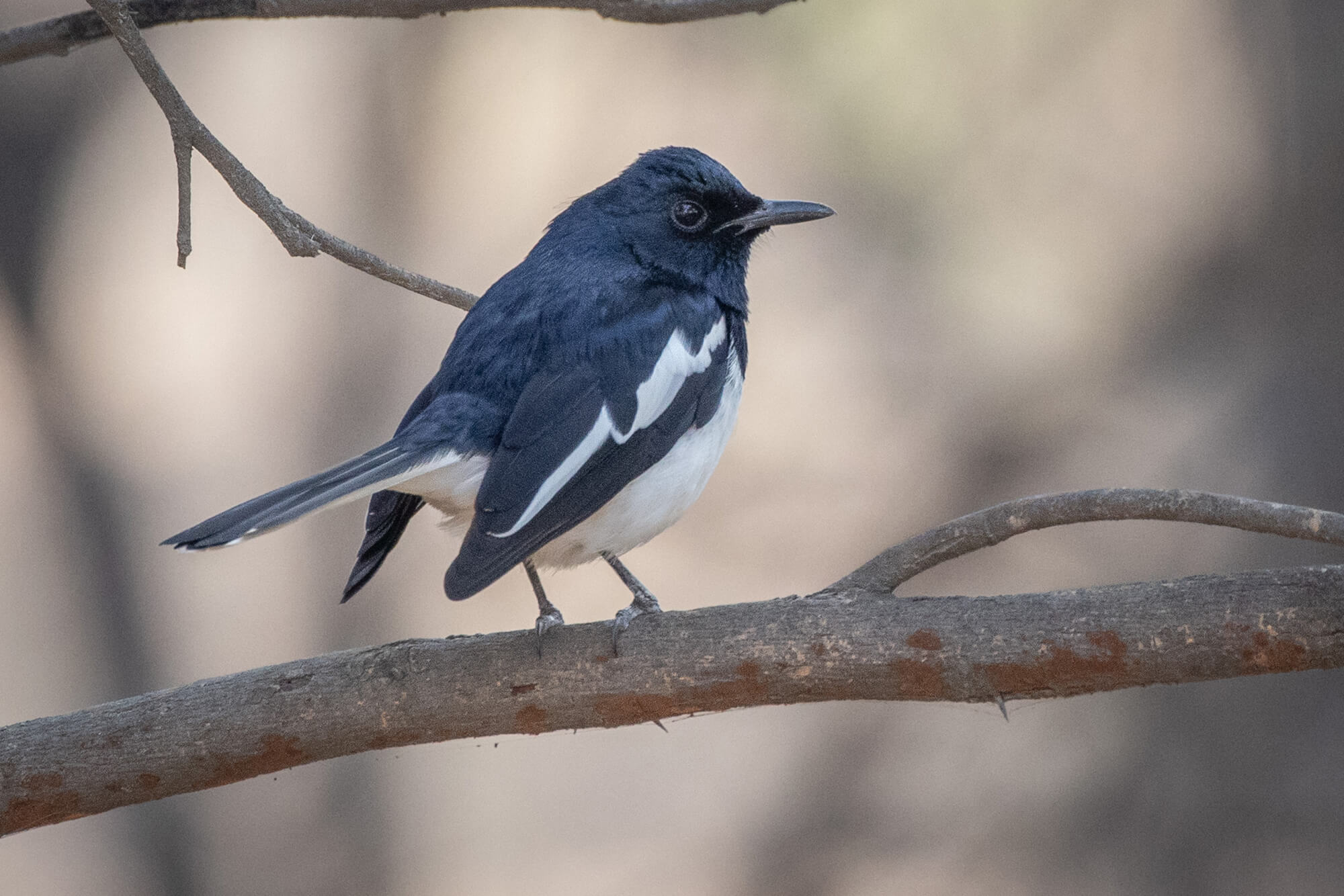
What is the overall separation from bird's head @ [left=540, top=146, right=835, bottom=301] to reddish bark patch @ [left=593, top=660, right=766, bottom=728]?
1081 mm

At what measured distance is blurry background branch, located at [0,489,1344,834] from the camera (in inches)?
87.0

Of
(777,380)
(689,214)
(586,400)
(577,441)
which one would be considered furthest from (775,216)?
→ (777,380)

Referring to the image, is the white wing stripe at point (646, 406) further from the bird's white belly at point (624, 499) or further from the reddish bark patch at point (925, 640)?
the reddish bark patch at point (925, 640)

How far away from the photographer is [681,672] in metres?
2.38

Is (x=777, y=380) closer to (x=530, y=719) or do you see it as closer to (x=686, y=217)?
(x=686, y=217)

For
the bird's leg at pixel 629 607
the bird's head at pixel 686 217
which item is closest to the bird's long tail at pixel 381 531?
the bird's leg at pixel 629 607

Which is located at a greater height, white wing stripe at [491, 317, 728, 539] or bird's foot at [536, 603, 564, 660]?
white wing stripe at [491, 317, 728, 539]

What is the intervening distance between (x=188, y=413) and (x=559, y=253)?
288 cm

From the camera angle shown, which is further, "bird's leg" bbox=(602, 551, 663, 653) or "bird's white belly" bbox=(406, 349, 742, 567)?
"bird's white belly" bbox=(406, 349, 742, 567)

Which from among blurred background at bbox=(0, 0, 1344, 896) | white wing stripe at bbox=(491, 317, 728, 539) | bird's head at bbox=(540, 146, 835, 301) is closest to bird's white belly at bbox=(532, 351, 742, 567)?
white wing stripe at bbox=(491, 317, 728, 539)

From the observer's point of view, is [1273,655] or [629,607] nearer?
[1273,655]

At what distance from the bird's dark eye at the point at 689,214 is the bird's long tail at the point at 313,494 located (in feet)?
3.02

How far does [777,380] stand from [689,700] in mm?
3578

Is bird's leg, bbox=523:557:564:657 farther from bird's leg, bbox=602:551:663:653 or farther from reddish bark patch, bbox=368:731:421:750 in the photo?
reddish bark patch, bbox=368:731:421:750
